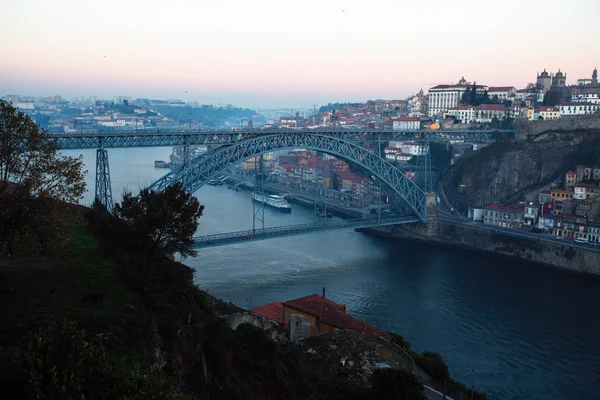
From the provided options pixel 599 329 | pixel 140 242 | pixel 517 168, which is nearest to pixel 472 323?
pixel 599 329

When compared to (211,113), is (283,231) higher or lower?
lower

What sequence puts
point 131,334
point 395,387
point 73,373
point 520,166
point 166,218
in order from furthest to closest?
point 520,166 < point 166,218 < point 395,387 < point 131,334 < point 73,373

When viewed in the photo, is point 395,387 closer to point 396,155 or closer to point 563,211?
point 563,211

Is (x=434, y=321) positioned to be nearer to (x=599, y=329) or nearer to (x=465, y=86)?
(x=599, y=329)

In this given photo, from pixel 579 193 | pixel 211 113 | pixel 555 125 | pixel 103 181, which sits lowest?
pixel 579 193

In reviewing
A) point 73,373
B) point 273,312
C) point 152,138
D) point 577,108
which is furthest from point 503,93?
point 73,373

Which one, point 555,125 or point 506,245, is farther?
point 555,125

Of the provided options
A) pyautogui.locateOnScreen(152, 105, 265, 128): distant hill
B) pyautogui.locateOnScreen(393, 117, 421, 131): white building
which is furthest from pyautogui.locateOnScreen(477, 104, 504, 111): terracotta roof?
pyautogui.locateOnScreen(152, 105, 265, 128): distant hill
